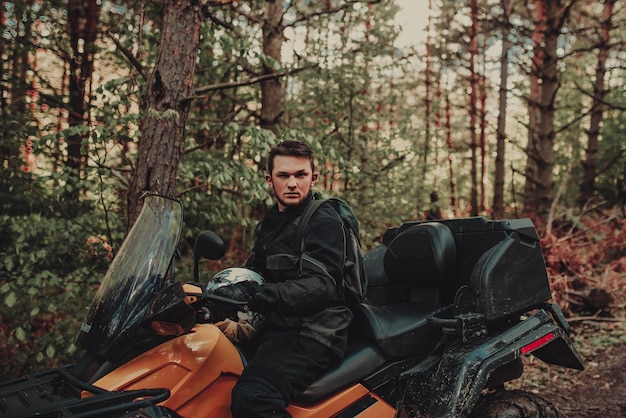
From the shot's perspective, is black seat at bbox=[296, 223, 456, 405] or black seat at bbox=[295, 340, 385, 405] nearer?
black seat at bbox=[295, 340, 385, 405]

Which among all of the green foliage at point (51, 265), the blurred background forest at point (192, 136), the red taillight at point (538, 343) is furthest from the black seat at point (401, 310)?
the green foliage at point (51, 265)

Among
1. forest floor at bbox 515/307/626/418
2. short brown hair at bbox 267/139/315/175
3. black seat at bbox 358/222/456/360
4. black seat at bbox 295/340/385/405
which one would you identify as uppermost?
short brown hair at bbox 267/139/315/175

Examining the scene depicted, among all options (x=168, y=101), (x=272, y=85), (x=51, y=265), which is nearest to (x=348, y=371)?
(x=168, y=101)

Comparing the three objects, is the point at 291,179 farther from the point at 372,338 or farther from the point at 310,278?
Result: the point at 372,338

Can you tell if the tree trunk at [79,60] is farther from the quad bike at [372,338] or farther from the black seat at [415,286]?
the black seat at [415,286]

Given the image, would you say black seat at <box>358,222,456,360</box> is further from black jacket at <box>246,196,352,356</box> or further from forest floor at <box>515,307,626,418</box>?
forest floor at <box>515,307,626,418</box>

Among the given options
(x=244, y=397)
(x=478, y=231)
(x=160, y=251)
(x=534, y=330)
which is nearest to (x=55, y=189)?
(x=160, y=251)

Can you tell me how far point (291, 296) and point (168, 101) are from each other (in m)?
2.51

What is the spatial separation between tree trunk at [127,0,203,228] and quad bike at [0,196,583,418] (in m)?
1.65

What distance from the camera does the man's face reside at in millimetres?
2875

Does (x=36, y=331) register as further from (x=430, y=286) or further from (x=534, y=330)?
(x=534, y=330)

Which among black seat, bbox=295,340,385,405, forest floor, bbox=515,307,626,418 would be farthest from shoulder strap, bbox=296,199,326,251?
forest floor, bbox=515,307,626,418

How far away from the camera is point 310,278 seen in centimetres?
249

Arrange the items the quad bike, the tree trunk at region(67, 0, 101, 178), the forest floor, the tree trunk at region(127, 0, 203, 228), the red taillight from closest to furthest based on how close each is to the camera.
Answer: the quad bike, the red taillight, the tree trunk at region(127, 0, 203, 228), the forest floor, the tree trunk at region(67, 0, 101, 178)
